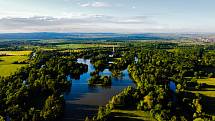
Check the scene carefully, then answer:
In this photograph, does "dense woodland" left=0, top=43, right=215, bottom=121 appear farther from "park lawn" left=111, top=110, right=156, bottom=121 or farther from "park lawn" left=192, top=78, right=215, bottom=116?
"park lawn" left=192, top=78, right=215, bottom=116

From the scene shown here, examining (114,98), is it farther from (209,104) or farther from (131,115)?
(209,104)

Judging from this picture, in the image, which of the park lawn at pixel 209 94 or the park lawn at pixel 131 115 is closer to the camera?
the park lawn at pixel 131 115

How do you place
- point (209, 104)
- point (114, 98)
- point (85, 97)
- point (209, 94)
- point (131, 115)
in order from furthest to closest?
point (209, 94) < point (85, 97) < point (209, 104) < point (114, 98) < point (131, 115)

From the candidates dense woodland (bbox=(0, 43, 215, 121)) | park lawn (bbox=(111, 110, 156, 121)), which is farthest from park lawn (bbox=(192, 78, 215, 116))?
park lawn (bbox=(111, 110, 156, 121))

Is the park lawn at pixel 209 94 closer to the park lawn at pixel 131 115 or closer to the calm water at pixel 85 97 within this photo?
the park lawn at pixel 131 115

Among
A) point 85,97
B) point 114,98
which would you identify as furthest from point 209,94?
point 85,97

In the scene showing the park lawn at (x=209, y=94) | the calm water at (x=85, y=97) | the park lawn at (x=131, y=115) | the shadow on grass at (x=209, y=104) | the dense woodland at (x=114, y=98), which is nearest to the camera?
the dense woodland at (x=114, y=98)

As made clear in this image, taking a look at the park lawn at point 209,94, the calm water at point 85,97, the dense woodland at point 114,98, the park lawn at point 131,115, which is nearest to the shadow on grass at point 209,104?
the park lawn at point 209,94

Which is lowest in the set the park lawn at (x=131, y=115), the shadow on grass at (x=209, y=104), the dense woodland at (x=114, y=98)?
the park lawn at (x=131, y=115)
